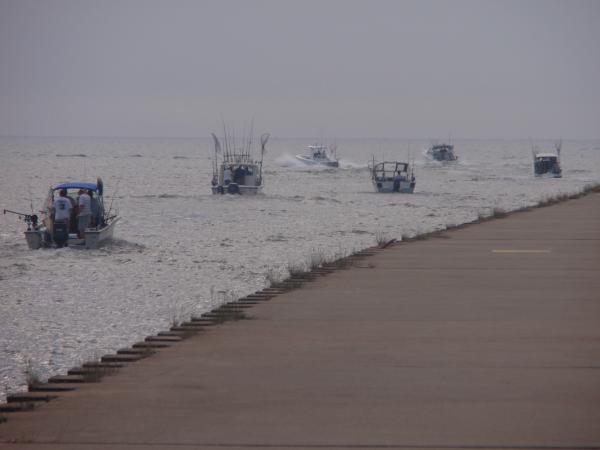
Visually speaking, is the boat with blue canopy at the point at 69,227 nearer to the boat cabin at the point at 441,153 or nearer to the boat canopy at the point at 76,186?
the boat canopy at the point at 76,186

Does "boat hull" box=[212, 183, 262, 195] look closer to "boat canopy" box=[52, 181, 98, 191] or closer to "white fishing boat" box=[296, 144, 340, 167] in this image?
"boat canopy" box=[52, 181, 98, 191]

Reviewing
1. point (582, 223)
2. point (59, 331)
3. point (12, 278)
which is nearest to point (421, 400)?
point (59, 331)

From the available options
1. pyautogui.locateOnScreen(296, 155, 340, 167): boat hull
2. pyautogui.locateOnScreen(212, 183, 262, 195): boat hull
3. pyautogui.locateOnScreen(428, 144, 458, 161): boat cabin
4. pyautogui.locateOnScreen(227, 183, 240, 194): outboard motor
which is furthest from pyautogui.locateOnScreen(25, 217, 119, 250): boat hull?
pyautogui.locateOnScreen(428, 144, 458, 161): boat cabin

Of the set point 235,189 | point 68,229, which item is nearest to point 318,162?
point 235,189

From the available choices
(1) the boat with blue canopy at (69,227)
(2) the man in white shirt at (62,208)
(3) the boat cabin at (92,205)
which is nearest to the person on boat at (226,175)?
(3) the boat cabin at (92,205)

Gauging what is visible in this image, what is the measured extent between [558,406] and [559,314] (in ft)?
16.2

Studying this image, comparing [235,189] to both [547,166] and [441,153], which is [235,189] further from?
[441,153]

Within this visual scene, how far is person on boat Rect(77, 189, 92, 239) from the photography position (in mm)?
31956

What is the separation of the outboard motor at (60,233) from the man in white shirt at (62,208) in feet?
0.62

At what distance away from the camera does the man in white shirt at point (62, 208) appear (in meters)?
31.3

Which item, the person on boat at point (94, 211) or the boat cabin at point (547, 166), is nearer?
the person on boat at point (94, 211)

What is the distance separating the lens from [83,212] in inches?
1300

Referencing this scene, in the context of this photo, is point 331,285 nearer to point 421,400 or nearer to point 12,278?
point 421,400

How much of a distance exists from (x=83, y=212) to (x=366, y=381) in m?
25.1
